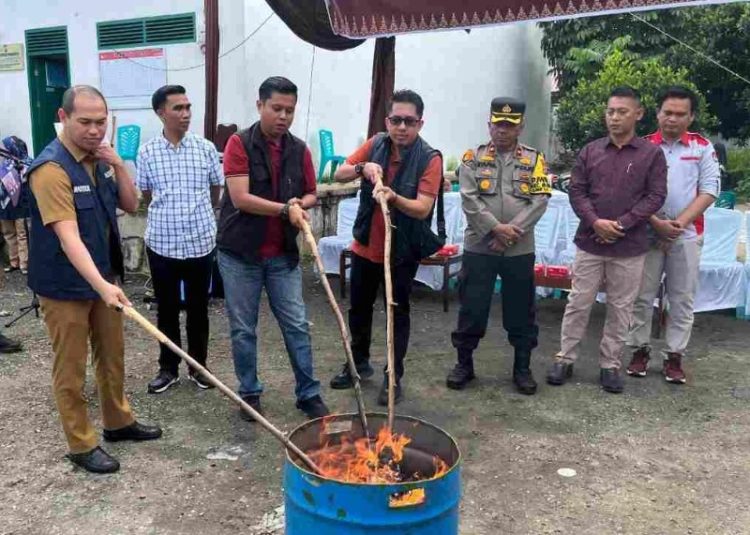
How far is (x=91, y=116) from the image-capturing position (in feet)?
10.6

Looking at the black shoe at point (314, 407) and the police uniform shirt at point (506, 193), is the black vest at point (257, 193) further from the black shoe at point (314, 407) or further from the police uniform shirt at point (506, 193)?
the police uniform shirt at point (506, 193)

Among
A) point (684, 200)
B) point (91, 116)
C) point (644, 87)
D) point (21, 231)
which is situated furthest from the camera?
point (644, 87)

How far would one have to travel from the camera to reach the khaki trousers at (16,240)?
8031 mm

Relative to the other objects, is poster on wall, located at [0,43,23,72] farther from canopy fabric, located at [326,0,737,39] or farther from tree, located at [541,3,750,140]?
tree, located at [541,3,750,140]

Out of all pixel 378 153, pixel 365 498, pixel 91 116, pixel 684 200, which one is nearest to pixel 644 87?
pixel 684 200

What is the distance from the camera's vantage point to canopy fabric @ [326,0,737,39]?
4.77m

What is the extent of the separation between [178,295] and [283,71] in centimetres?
486

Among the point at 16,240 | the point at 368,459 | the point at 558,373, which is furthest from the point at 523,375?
the point at 16,240

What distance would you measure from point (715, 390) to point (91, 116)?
13.4 feet

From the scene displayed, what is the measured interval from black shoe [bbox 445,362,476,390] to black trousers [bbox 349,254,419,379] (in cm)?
36

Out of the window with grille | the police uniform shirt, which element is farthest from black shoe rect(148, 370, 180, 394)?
the window with grille

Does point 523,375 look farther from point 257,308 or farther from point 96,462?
point 96,462

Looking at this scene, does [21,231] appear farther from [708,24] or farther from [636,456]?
[708,24]

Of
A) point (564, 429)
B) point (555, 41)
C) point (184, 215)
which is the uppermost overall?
point (555, 41)
